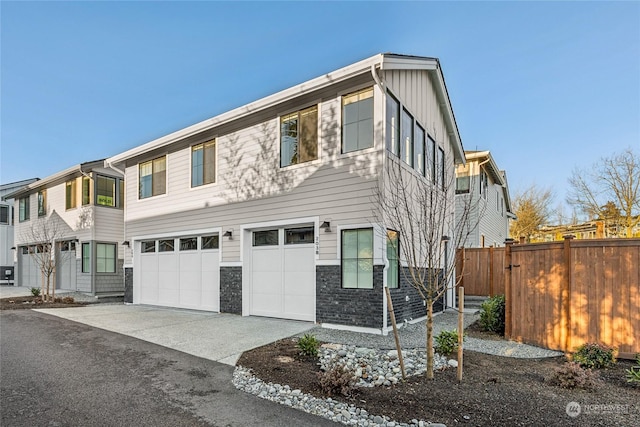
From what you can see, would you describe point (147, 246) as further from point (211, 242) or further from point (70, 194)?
point (70, 194)

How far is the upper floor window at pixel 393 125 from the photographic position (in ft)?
26.1

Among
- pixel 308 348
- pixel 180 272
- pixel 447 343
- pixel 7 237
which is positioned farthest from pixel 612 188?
pixel 7 237

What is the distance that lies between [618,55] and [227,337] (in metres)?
13.2

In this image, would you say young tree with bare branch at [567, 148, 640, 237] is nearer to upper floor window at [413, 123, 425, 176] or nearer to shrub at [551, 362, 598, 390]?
upper floor window at [413, 123, 425, 176]

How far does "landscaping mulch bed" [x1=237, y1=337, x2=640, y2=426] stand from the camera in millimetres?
3709

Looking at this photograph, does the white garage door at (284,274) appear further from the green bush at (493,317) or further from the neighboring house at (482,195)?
the neighboring house at (482,195)

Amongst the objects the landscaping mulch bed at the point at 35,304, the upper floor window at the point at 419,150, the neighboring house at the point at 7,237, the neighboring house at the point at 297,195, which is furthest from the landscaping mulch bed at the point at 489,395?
the neighboring house at the point at 7,237

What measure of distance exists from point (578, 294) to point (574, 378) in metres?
2.08

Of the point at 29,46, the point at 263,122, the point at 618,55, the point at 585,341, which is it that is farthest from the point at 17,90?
the point at 618,55

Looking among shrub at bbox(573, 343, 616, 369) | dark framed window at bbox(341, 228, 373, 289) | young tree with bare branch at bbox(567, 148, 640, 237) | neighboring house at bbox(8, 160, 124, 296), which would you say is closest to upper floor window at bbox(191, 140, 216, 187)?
dark framed window at bbox(341, 228, 373, 289)

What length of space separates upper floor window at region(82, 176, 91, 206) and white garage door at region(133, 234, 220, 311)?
5.39 meters

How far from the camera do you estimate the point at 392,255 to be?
26.7ft

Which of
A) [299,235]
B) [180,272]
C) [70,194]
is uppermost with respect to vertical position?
[70,194]
